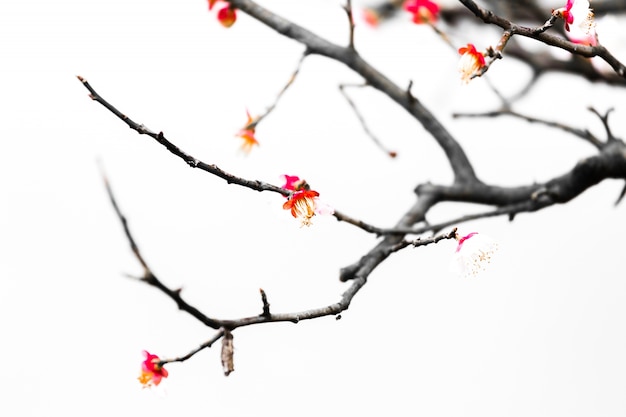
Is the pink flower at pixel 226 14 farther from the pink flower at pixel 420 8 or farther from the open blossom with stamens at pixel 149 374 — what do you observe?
the open blossom with stamens at pixel 149 374

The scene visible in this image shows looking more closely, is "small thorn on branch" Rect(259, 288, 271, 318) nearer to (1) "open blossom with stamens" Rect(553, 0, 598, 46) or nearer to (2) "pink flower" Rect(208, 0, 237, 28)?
(1) "open blossom with stamens" Rect(553, 0, 598, 46)

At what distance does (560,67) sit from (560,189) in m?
0.49

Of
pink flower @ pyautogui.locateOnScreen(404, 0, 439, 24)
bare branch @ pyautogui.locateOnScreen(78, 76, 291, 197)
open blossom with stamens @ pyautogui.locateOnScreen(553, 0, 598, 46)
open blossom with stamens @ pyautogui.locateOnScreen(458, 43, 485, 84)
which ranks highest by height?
pink flower @ pyautogui.locateOnScreen(404, 0, 439, 24)

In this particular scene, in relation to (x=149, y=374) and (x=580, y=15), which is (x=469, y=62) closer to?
(x=580, y=15)

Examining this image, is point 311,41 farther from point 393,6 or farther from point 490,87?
point 393,6

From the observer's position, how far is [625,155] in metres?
0.99

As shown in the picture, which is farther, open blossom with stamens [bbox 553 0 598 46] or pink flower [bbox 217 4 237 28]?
pink flower [bbox 217 4 237 28]

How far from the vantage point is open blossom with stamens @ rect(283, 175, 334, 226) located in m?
0.85

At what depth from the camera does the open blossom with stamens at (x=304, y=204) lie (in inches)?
33.6

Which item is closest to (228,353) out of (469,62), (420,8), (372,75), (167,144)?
(167,144)

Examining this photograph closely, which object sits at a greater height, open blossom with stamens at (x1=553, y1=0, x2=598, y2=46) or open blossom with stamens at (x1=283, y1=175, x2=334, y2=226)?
open blossom with stamens at (x1=553, y1=0, x2=598, y2=46)

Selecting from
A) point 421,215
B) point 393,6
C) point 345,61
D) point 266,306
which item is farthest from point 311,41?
point 393,6

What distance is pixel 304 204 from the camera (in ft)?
2.84

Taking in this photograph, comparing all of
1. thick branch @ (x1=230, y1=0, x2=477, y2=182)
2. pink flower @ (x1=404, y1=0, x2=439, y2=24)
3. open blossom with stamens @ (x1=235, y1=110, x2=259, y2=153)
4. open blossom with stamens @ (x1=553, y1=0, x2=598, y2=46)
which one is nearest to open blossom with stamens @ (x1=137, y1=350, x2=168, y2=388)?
open blossom with stamens @ (x1=235, y1=110, x2=259, y2=153)
